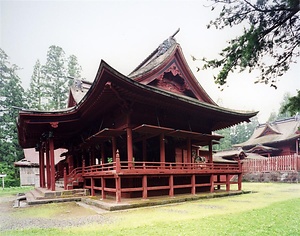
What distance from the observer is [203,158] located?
2395cm

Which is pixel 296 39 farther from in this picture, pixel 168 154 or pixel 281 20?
pixel 168 154

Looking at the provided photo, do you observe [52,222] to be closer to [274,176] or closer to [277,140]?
[274,176]

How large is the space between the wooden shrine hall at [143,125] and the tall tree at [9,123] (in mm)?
17041

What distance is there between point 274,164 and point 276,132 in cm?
1175

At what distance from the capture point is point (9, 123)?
31578 millimetres

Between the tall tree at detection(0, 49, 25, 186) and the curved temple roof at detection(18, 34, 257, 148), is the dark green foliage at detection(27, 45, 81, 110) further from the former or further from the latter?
the curved temple roof at detection(18, 34, 257, 148)

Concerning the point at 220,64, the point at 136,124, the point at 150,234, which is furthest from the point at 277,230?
the point at 136,124

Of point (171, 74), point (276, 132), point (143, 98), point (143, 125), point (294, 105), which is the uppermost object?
point (171, 74)

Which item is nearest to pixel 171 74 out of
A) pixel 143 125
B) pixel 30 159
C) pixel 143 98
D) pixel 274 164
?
pixel 143 98

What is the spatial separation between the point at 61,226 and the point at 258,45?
644cm

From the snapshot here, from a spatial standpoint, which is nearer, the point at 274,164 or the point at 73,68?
the point at 274,164

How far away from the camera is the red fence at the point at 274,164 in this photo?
73.9 ft

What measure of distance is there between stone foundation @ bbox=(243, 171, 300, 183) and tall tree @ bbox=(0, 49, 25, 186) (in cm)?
2615

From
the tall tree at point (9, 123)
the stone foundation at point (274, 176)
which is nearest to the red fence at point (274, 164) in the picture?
the stone foundation at point (274, 176)
